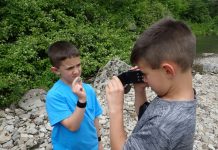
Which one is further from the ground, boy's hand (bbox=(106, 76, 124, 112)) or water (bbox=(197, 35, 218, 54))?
boy's hand (bbox=(106, 76, 124, 112))

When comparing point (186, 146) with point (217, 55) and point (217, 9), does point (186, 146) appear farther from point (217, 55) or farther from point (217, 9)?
point (217, 9)

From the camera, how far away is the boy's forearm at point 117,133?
1679 millimetres

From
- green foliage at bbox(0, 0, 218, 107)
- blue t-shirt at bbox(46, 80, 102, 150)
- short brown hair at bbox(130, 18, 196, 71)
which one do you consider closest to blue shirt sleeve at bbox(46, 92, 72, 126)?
blue t-shirt at bbox(46, 80, 102, 150)

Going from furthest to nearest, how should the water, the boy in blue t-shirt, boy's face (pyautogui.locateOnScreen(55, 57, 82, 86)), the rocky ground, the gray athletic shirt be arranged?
the water < the rocky ground < boy's face (pyautogui.locateOnScreen(55, 57, 82, 86)) < the boy in blue t-shirt < the gray athletic shirt

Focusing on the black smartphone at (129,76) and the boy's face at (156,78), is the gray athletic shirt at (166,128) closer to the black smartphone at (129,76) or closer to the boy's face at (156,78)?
the boy's face at (156,78)

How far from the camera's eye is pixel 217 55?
55.8 ft

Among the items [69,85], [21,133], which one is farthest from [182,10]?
[69,85]

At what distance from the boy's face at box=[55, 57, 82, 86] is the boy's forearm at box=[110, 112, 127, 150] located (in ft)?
3.32

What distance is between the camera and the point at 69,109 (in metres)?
2.62

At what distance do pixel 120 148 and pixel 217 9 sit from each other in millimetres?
30946

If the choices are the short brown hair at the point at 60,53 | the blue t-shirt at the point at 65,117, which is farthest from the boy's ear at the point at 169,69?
the short brown hair at the point at 60,53

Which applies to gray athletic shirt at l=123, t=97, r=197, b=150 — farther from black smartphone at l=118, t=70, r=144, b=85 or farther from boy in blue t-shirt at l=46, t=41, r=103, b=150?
boy in blue t-shirt at l=46, t=41, r=103, b=150

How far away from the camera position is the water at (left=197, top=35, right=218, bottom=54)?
18234mm

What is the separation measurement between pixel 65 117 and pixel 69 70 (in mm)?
373
